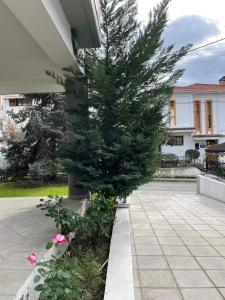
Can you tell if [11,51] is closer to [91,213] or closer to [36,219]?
[36,219]

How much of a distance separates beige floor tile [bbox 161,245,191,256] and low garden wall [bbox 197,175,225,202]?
5.72 m

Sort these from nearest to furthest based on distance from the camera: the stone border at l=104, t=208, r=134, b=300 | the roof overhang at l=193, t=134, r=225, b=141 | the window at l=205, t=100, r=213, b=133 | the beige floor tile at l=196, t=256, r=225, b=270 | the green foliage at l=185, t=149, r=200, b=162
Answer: the stone border at l=104, t=208, r=134, b=300
the beige floor tile at l=196, t=256, r=225, b=270
the green foliage at l=185, t=149, r=200, b=162
the roof overhang at l=193, t=134, r=225, b=141
the window at l=205, t=100, r=213, b=133

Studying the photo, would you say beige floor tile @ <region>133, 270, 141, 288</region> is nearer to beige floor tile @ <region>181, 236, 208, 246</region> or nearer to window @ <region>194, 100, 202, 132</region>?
beige floor tile @ <region>181, 236, 208, 246</region>

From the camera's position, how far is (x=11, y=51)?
23.6 feet

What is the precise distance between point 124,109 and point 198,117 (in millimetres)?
27056

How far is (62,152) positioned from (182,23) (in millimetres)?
5833

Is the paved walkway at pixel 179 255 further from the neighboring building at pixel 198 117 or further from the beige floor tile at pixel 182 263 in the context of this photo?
the neighboring building at pixel 198 117

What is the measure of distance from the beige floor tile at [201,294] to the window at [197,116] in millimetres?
29292

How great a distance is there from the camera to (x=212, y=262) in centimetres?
427

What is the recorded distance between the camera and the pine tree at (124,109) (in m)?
6.29

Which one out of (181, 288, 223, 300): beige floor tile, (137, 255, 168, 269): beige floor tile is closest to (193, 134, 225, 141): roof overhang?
(137, 255, 168, 269): beige floor tile

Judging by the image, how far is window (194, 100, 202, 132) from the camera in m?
31.8

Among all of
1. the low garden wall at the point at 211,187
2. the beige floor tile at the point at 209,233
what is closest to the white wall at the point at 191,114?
the low garden wall at the point at 211,187

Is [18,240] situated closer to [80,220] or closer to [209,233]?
[80,220]
